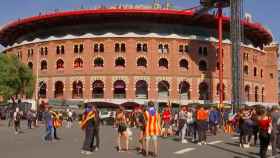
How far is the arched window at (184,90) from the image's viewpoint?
238 feet

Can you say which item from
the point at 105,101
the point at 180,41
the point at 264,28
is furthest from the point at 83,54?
the point at 264,28

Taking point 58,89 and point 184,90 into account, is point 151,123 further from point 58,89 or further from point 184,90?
point 58,89

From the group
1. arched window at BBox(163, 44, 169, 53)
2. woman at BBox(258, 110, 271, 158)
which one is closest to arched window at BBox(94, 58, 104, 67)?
arched window at BBox(163, 44, 169, 53)

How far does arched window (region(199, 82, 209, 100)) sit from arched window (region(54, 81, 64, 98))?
20701 mm

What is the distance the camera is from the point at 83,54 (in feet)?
242

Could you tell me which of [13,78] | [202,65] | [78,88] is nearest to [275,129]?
[13,78]

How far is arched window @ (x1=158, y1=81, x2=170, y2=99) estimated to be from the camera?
72.1m

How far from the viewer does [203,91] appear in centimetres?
7494

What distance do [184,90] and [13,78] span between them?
24520 mm

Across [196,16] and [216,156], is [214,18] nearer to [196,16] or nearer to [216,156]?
[196,16]

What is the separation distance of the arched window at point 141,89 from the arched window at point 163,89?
2.02 meters

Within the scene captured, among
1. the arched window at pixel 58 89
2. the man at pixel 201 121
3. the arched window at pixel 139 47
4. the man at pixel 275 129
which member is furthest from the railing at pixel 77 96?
the man at pixel 275 129

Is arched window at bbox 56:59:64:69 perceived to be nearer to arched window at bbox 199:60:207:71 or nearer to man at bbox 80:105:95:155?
arched window at bbox 199:60:207:71

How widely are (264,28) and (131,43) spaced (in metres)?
22.9
